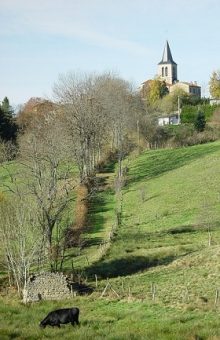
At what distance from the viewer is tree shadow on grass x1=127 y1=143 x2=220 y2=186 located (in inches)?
→ 2731

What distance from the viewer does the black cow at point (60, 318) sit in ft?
66.4

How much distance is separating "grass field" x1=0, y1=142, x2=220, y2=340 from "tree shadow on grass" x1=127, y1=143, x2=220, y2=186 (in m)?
0.44

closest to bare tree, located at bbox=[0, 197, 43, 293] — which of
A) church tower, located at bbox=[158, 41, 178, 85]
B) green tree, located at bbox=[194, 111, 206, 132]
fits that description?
green tree, located at bbox=[194, 111, 206, 132]

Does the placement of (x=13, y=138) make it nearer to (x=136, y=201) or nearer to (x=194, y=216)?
(x=136, y=201)

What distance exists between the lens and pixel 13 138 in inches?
3935

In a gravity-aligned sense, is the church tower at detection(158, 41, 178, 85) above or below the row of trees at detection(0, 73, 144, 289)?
above

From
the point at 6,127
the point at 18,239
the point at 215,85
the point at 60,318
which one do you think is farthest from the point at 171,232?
the point at 215,85

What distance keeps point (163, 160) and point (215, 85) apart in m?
55.7

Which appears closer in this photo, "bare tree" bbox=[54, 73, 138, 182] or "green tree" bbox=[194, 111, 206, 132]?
"bare tree" bbox=[54, 73, 138, 182]

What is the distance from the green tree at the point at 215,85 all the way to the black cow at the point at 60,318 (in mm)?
109048

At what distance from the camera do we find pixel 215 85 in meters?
125

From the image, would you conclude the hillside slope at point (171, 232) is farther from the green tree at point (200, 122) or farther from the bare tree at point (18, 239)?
the green tree at point (200, 122)

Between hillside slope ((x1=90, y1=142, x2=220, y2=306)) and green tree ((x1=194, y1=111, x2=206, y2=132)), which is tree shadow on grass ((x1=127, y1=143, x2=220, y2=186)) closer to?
hillside slope ((x1=90, y1=142, x2=220, y2=306))

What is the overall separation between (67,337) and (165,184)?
145ft
